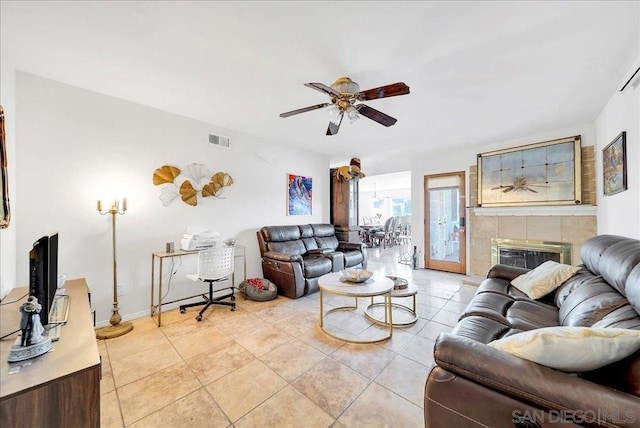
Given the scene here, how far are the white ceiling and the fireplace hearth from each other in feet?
6.76

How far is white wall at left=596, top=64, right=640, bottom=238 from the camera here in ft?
7.40

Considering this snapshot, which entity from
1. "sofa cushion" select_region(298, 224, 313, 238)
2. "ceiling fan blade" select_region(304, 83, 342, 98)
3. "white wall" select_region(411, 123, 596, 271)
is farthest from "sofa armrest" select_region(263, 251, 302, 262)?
"white wall" select_region(411, 123, 596, 271)

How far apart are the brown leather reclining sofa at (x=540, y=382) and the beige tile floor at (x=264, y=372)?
659 millimetres

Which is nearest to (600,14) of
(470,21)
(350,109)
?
(470,21)

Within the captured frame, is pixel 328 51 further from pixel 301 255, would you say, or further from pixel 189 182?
pixel 301 255

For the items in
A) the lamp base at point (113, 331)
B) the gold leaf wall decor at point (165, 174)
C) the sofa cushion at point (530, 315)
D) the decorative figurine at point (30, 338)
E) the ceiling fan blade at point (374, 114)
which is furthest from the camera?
the gold leaf wall decor at point (165, 174)

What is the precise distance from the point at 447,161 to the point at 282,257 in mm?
4015

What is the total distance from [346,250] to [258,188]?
2.19 m

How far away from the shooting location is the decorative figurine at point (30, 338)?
3.31 feet

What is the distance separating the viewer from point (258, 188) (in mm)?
4328

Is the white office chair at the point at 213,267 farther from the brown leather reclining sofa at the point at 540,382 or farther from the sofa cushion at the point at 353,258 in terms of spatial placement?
the brown leather reclining sofa at the point at 540,382

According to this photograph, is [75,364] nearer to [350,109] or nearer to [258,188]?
[350,109]

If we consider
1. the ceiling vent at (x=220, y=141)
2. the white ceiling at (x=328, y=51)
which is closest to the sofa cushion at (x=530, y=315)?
the white ceiling at (x=328, y=51)

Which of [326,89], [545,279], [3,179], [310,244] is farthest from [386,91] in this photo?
[310,244]
